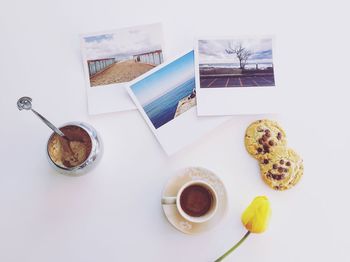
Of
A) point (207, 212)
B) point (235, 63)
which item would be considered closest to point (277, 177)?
point (207, 212)

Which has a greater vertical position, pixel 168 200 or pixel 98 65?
pixel 98 65

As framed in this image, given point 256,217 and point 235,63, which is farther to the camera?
point 235,63

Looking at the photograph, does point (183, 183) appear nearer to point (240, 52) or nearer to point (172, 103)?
point (172, 103)

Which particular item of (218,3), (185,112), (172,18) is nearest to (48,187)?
(185,112)

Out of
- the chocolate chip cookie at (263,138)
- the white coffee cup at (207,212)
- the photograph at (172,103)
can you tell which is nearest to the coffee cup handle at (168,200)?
the white coffee cup at (207,212)

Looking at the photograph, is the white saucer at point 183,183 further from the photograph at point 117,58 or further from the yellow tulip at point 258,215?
the photograph at point 117,58

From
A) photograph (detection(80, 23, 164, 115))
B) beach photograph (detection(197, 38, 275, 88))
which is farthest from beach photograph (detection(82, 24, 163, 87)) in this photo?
beach photograph (detection(197, 38, 275, 88))
